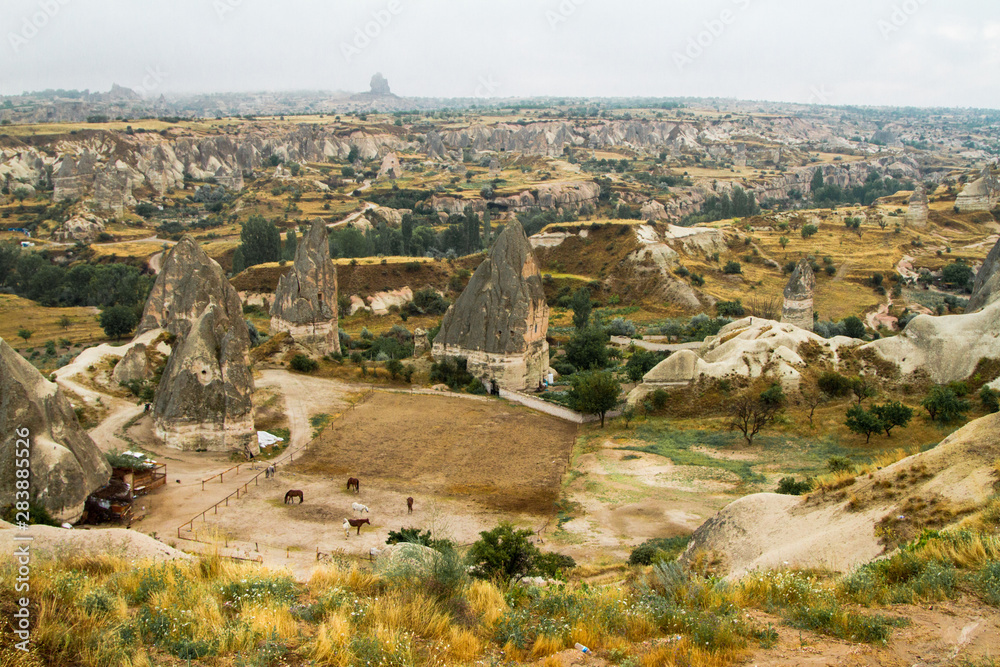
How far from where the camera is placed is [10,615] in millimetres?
7789

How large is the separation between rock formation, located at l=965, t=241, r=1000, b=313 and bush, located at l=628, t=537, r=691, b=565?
26.9 meters

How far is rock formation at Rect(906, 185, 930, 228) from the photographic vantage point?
271 ft

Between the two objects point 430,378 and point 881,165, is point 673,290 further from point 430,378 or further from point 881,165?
point 881,165

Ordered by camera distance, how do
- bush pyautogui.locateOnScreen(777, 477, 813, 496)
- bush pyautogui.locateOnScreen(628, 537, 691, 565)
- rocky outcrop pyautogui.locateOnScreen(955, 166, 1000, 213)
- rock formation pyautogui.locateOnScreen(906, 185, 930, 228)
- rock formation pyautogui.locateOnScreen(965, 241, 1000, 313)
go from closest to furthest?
bush pyautogui.locateOnScreen(628, 537, 691, 565)
bush pyautogui.locateOnScreen(777, 477, 813, 496)
rock formation pyautogui.locateOnScreen(965, 241, 1000, 313)
rock formation pyautogui.locateOnScreen(906, 185, 930, 228)
rocky outcrop pyautogui.locateOnScreen(955, 166, 1000, 213)

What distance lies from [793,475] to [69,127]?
484ft

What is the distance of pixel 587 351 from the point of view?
42.1m

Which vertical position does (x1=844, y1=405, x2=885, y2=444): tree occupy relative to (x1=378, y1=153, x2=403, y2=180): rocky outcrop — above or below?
below

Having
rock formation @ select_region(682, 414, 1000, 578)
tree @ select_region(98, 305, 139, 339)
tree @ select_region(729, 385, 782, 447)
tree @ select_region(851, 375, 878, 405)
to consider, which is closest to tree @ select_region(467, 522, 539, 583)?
rock formation @ select_region(682, 414, 1000, 578)

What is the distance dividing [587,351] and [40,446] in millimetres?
29415

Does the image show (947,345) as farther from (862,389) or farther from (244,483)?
(244,483)

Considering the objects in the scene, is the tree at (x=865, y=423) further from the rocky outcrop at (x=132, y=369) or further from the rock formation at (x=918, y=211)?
the rock formation at (x=918, y=211)

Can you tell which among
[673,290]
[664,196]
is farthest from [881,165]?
[673,290]

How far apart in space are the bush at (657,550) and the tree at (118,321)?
44703 millimetres

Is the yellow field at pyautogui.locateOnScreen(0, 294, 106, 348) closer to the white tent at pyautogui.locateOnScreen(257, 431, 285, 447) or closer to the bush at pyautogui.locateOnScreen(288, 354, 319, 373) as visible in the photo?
the bush at pyautogui.locateOnScreen(288, 354, 319, 373)
